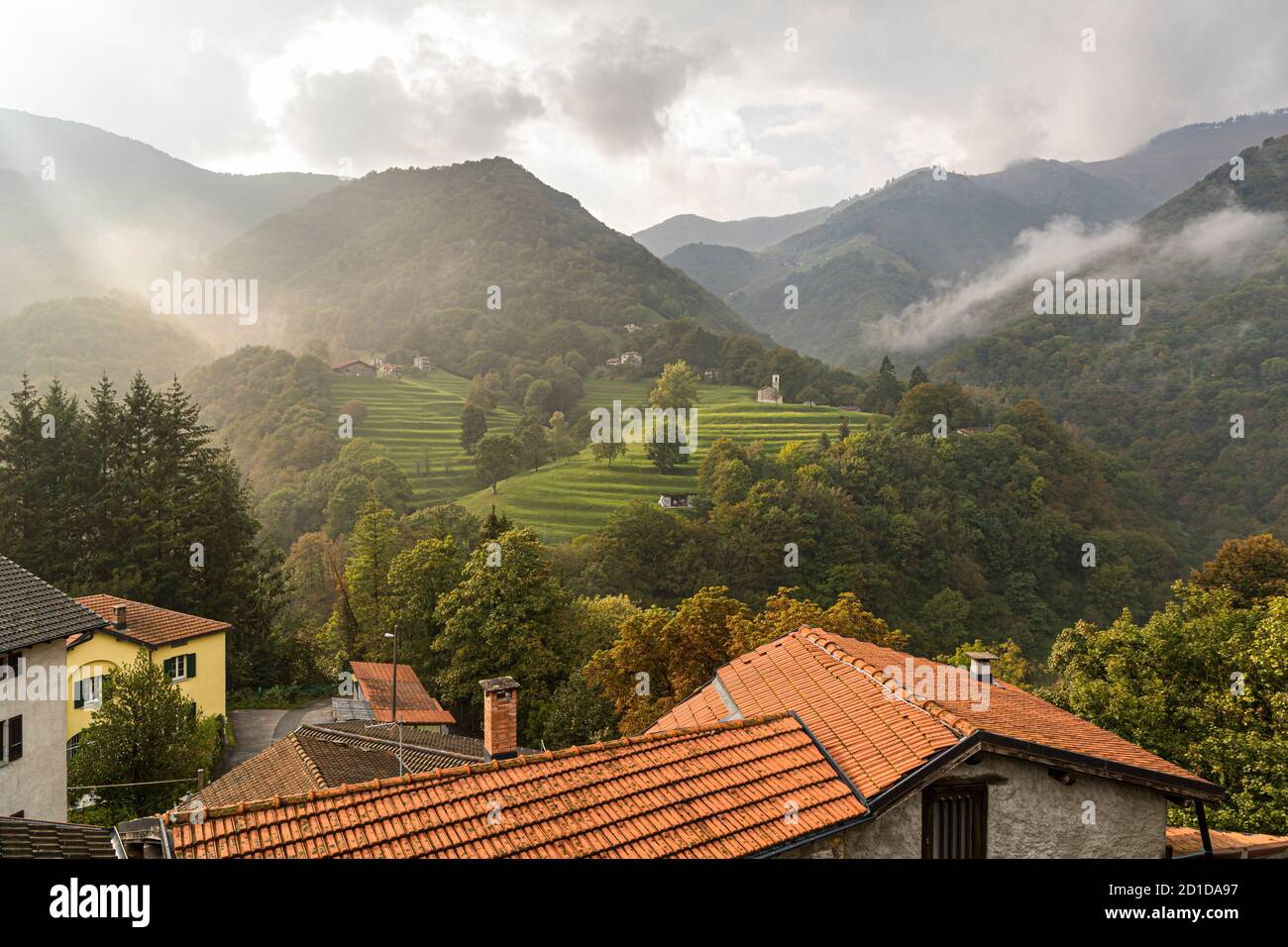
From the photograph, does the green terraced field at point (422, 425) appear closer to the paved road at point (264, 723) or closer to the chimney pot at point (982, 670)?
the paved road at point (264, 723)

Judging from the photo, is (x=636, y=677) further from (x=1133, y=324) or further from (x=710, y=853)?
(x=1133, y=324)

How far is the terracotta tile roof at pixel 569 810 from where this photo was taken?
6.65 meters

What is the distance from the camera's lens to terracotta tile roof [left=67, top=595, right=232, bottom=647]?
2741 cm

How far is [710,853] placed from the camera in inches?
275

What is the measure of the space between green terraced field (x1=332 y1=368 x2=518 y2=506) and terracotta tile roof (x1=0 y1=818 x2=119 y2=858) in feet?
258

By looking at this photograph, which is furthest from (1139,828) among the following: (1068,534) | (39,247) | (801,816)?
(39,247)

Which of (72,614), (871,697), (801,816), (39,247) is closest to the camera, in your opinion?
(801,816)

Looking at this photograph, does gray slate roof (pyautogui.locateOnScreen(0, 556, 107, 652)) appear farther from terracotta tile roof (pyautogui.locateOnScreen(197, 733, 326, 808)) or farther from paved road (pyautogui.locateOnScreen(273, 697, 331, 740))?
paved road (pyautogui.locateOnScreen(273, 697, 331, 740))

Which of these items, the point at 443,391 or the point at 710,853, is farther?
the point at 443,391

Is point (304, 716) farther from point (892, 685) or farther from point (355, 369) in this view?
point (355, 369)

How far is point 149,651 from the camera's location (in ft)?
83.8

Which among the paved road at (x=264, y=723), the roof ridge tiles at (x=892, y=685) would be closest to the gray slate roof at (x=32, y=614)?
the paved road at (x=264, y=723)

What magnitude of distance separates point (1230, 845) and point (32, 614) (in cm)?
2266
